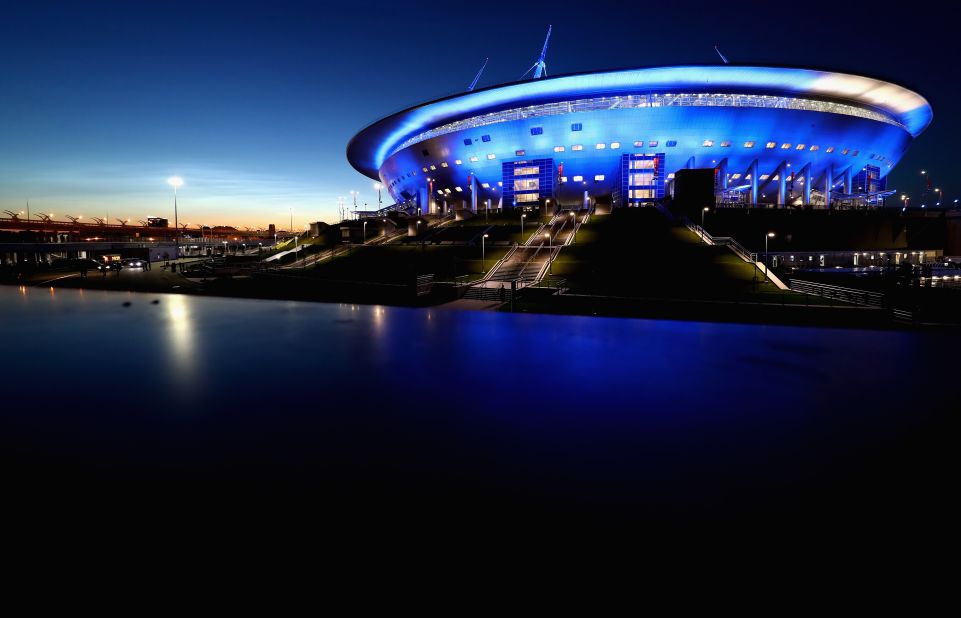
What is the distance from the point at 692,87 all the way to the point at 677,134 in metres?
6.44

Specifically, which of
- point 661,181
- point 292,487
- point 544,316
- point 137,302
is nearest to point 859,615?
point 292,487

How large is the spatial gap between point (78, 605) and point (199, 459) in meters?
2.70

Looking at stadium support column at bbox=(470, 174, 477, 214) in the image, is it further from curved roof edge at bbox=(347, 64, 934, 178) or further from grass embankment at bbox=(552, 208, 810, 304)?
grass embankment at bbox=(552, 208, 810, 304)

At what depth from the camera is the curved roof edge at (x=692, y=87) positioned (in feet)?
178

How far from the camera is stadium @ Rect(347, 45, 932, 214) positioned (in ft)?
182

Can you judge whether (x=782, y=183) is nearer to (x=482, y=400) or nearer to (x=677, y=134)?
(x=677, y=134)

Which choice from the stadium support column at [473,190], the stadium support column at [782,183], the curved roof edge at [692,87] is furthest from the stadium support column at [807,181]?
the stadium support column at [473,190]

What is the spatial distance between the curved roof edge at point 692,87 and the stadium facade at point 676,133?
16 centimetres

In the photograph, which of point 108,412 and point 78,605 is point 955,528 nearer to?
point 78,605

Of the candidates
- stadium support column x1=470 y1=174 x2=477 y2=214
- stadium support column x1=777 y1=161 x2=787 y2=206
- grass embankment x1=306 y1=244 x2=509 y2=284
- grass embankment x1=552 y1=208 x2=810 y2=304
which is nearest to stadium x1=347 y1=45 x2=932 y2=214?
stadium support column x1=777 y1=161 x2=787 y2=206

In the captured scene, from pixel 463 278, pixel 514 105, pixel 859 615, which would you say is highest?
pixel 514 105

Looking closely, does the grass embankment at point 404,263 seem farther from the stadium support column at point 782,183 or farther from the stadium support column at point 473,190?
the stadium support column at point 782,183

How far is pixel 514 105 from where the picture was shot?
6328 centimetres

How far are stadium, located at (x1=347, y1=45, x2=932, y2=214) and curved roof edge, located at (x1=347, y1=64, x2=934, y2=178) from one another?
18 cm
